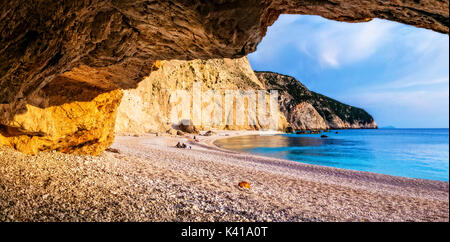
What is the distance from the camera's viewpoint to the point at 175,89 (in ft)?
164

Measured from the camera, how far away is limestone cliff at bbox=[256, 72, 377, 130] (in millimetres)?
102188

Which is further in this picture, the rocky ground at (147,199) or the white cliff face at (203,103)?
the white cliff face at (203,103)

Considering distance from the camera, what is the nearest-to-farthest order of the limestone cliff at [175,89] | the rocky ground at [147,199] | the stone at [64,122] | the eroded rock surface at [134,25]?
the eroded rock surface at [134,25] < the rocky ground at [147,199] < the stone at [64,122] < the limestone cliff at [175,89]

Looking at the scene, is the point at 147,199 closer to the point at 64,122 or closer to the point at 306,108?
the point at 64,122

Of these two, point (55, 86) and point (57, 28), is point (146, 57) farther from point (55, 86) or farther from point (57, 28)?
point (55, 86)

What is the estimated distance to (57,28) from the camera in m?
3.00

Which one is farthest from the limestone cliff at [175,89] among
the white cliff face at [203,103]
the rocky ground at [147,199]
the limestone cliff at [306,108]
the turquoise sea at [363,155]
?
the limestone cliff at [306,108]

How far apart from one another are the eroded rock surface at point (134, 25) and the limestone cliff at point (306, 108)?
4007 inches

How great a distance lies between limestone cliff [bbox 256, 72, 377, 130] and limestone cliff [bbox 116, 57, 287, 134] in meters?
24.6

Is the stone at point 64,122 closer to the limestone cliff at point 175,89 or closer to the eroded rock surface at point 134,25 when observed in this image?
the eroded rock surface at point 134,25

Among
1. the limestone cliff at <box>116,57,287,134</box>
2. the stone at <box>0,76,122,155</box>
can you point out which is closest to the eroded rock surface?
the stone at <box>0,76,122,155</box>

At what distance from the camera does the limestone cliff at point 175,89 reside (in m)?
32.1

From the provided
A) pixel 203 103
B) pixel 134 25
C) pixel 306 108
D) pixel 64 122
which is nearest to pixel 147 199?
pixel 134 25

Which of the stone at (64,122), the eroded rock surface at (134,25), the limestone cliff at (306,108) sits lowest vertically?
the stone at (64,122)
